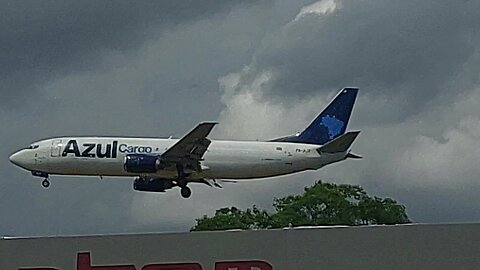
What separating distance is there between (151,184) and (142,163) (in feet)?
8.04

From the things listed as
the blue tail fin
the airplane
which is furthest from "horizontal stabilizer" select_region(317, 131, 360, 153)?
the blue tail fin

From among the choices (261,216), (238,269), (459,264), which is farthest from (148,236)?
(261,216)

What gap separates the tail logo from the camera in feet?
227

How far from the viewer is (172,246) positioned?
895 inches

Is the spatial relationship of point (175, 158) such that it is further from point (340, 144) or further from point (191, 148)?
point (340, 144)

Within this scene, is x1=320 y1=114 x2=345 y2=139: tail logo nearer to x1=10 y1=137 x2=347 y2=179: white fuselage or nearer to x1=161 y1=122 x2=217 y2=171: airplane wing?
x1=10 y1=137 x2=347 y2=179: white fuselage

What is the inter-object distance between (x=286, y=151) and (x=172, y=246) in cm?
4184

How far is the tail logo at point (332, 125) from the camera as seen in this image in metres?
69.1

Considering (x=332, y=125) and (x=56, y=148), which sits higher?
(x=332, y=125)

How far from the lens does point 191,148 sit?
63.4 meters

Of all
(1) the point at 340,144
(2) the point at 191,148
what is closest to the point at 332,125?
(1) the point at 340,144

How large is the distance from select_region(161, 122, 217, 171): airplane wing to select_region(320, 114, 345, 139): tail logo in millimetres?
8632

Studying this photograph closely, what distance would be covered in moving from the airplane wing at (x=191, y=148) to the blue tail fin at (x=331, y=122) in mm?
5817

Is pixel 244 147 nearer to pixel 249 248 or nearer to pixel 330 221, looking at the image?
pixel 330 221
